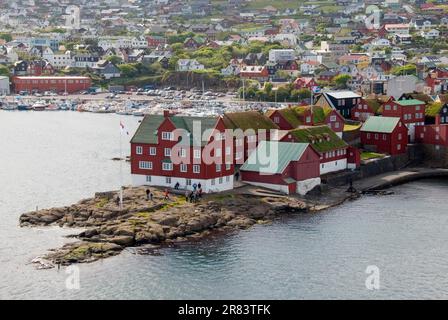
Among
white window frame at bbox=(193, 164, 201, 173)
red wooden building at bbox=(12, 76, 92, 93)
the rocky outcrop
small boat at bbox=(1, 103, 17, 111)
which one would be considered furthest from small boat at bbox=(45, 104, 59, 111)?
white window frame at bbox=(193, 164, 201, 173)

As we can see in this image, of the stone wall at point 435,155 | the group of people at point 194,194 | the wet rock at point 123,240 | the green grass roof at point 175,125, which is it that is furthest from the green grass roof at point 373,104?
the wet rock at point 123,240

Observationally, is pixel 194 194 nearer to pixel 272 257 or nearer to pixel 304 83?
pixel 272 257

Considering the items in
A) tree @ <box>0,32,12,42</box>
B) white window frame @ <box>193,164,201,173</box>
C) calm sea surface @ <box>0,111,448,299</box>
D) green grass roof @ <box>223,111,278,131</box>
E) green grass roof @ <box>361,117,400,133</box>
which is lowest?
calm sea surface @ <box>0,111,448,299</box>

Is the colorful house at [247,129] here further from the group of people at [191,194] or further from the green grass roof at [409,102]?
the green grass roof at [409,102]

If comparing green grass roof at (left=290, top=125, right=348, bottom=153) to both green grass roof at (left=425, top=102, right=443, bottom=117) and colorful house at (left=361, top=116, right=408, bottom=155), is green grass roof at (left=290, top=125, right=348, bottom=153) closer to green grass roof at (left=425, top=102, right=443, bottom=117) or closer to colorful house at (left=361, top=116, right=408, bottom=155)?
colorful house at (left=361, top=116, right=408, bottom=155)

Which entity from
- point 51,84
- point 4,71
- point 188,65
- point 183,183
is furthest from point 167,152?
point 4,71
